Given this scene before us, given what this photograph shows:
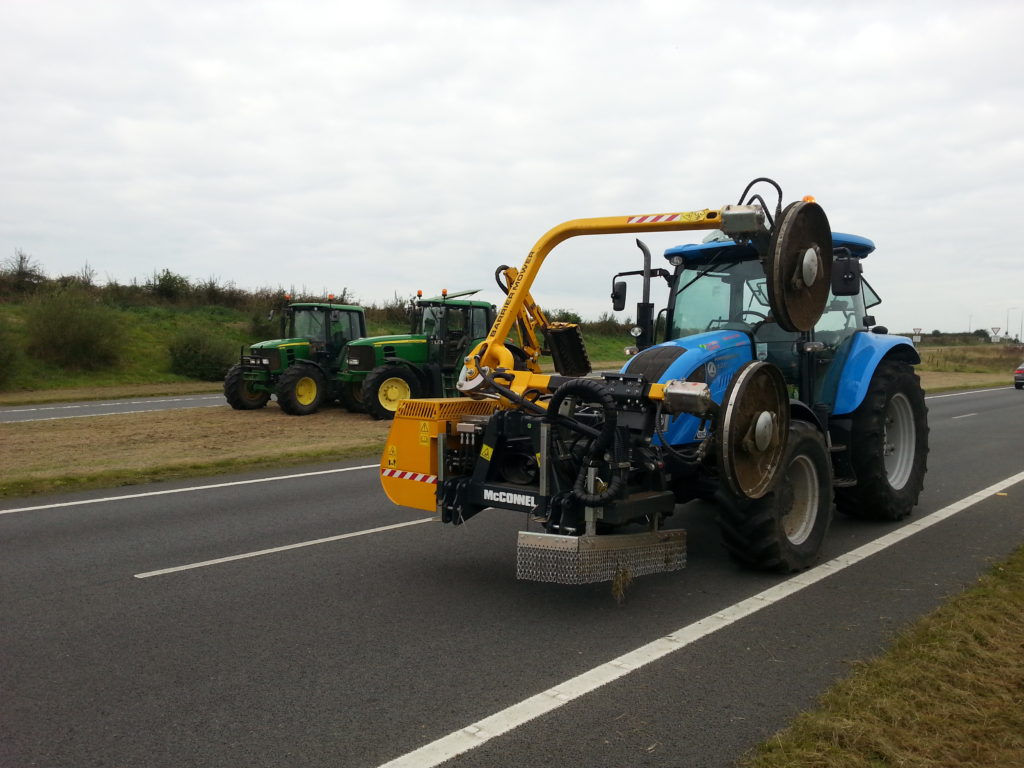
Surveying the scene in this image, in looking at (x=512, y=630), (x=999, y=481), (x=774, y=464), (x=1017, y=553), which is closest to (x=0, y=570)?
(x=512, y=630)

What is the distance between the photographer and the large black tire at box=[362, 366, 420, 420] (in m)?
17.4

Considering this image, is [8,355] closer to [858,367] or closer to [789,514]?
[858,367]

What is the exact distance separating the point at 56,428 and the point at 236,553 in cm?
1192

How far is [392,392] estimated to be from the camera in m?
17.8

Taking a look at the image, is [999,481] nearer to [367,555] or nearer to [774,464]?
[774,464]

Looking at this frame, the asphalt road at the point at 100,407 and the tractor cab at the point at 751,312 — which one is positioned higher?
the tractor cab at the point at 751,312

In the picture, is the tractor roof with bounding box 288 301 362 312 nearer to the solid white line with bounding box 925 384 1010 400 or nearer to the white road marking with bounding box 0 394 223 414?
the white road marking with bounding box 0 394 223 414

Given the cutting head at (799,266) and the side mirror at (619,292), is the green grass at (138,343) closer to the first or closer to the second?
the side mirror at (619,292)

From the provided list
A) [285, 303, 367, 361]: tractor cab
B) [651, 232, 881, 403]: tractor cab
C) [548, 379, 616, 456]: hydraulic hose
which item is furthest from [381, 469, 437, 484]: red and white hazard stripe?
[285, 303, 367, 361]: tractor cab

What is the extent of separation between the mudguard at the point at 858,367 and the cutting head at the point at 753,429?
1912 millimetres

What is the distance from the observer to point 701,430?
6328 mm

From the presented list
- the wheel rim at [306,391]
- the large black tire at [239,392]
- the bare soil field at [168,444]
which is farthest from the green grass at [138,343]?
the wheel rim at [306,391]

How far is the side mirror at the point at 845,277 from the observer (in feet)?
21.2

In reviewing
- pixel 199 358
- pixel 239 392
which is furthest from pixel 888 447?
pixel 199 358
